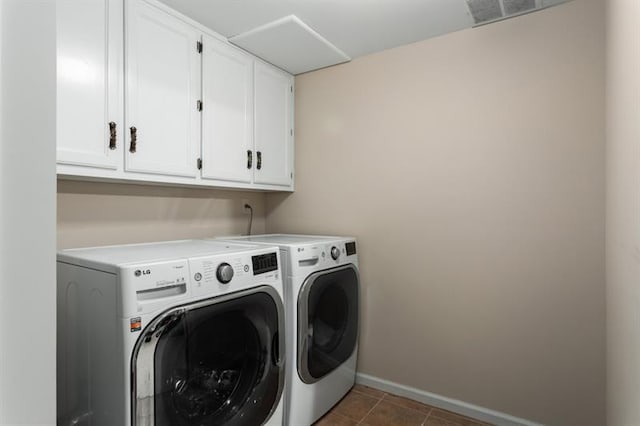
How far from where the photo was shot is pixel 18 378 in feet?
1.67

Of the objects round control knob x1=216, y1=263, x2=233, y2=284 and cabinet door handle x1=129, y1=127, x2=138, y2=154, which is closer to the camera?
round control knob x1=216, y1=263, x2=233, y2=284

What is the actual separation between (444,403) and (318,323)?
949mm

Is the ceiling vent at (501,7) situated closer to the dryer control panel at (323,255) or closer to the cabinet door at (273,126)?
the cabinet door at (273,126)

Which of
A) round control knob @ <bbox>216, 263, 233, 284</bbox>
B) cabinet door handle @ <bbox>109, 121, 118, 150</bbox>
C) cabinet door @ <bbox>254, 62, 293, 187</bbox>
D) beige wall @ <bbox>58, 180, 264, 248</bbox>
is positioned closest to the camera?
round control knob @ <bbox>216, 263, 233, 284</bbox>

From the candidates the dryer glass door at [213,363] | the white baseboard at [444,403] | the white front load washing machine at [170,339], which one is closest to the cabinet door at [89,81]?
the white front load washing machine at [170,339]

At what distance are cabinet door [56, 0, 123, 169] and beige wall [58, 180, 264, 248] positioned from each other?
359 mm

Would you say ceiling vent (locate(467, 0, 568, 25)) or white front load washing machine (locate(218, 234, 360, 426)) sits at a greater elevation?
ceiling vent (locate(467, 0, 568, 25))

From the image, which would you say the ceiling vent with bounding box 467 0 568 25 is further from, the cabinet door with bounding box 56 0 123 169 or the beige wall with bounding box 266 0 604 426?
the cabinet door with bounding box 56 0 123 169

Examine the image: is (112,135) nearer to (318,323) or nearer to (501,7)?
(318,323)

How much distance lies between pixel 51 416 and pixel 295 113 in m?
2.45

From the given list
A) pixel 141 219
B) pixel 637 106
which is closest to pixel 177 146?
pixel 141 219

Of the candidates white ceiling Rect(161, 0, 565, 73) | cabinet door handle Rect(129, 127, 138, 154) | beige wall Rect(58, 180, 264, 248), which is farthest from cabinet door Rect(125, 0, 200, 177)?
beige wall Rect(58, 180, 264, 248)

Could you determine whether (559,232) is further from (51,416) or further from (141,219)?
(141,219)

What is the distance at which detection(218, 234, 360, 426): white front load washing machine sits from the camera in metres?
1.78
